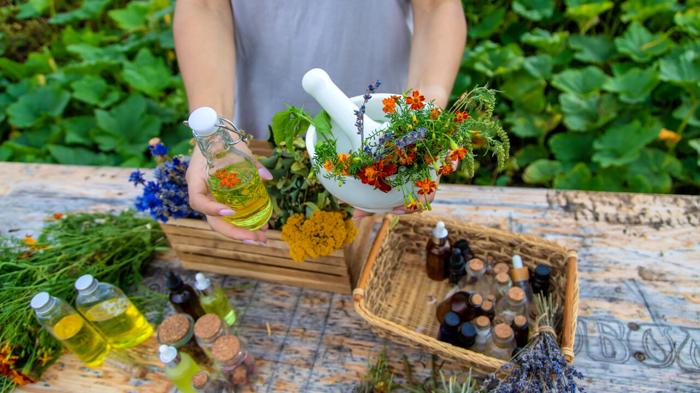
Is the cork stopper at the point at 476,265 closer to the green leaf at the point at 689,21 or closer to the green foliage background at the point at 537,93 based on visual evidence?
the green foliage background at the point at 537,93

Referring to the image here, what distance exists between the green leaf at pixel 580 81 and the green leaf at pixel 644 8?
0.44 meters

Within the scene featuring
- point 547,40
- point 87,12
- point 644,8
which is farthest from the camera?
point 87,12

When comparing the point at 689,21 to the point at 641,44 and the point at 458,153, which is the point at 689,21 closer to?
the point at 641,44

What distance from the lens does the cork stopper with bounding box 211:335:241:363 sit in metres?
0.90

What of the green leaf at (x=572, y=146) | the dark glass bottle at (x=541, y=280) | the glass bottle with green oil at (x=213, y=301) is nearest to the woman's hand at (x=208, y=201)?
the glass bottle with green oil at (x=213, y=301)

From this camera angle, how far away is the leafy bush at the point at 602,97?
1.71 metres

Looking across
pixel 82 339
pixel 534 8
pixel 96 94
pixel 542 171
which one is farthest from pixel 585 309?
pixel 96 94

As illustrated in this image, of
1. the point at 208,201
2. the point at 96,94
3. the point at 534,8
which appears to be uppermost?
the point at 208,201

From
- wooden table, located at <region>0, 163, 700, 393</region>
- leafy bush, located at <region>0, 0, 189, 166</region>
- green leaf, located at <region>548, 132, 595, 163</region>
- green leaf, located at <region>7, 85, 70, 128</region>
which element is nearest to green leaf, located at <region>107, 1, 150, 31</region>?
leafy bush, located at <region>0, 0, 189, 166</region>

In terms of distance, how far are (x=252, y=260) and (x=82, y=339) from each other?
378 mm

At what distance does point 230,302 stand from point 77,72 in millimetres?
1802

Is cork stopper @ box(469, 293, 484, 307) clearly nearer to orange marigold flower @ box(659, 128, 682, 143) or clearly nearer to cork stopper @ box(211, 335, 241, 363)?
cork stopper @ box(211, 335, 241, 363)

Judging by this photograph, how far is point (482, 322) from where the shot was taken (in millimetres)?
890

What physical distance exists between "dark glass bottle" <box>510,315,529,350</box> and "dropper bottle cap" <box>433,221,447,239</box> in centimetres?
23
